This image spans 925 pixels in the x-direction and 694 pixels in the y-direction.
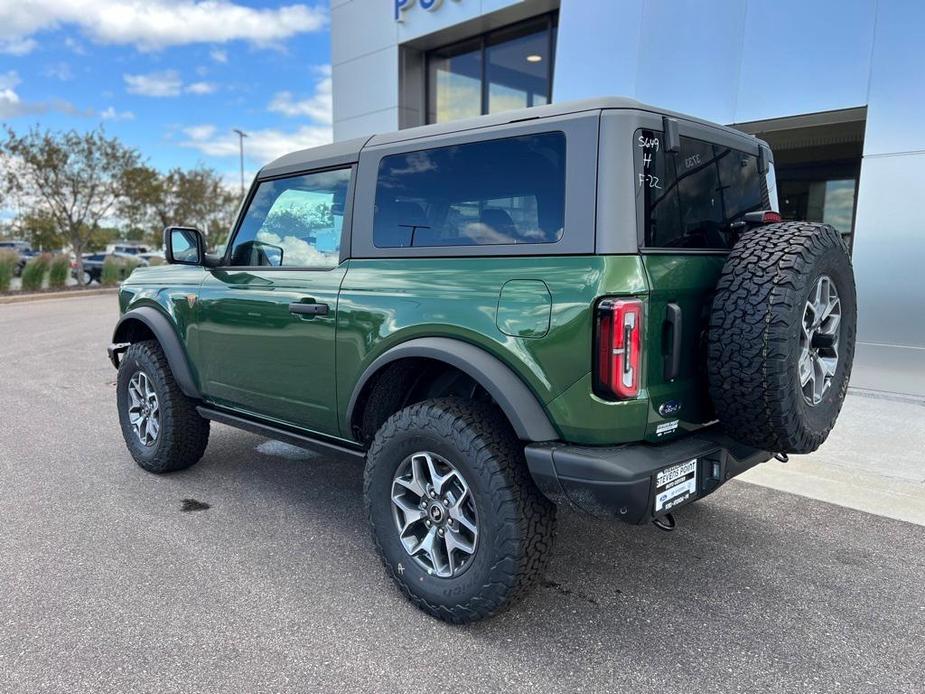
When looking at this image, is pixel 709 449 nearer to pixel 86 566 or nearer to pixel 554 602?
pixel 554 602

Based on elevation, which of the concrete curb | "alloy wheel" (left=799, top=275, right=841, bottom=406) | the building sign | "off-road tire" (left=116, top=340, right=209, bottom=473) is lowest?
the concrete curb

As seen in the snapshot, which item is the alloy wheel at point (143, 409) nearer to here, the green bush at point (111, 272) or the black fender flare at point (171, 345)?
the black fender flare at point (171, 345)

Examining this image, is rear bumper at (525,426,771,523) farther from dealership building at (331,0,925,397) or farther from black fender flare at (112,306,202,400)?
dealership building at (331,0,925,397)

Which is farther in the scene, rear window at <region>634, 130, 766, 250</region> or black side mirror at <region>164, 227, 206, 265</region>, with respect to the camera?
black side mirror at <region>164, 227, 206, 265</region>

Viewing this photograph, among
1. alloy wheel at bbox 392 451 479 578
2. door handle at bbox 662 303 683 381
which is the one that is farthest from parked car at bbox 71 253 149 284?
door handle at bbox 662 303 683 381

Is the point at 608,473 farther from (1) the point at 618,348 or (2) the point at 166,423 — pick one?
(2) the point at 166,423

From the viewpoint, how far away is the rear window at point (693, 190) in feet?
8.07

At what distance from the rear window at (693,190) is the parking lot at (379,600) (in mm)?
1536

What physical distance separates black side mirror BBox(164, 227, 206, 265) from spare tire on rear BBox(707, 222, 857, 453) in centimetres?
293

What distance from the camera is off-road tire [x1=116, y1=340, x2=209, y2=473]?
13.7 ft

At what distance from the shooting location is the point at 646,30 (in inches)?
320

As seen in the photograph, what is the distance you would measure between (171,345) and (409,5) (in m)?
9.88

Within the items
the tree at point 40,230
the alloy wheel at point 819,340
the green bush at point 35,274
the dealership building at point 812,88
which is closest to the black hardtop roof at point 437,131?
the alloy wheel at point 819,340

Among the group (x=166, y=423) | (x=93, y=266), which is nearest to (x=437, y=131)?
(x=166, y=423)
